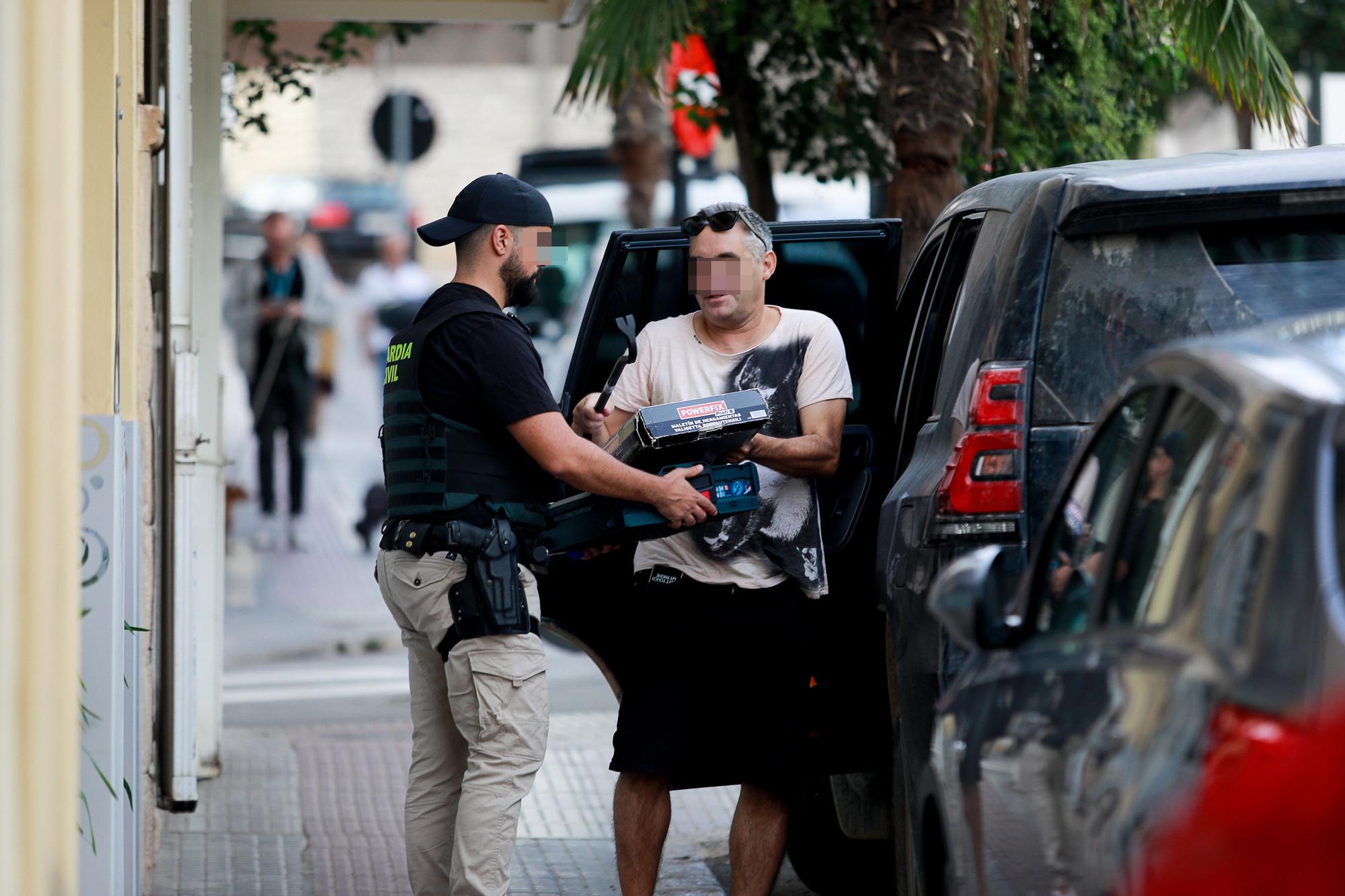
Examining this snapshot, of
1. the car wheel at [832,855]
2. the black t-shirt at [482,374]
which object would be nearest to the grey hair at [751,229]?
the black t-shirt at [482,374]

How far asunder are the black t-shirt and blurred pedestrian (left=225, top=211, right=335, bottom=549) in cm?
1080

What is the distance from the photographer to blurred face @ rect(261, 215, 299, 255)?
15.7 metres

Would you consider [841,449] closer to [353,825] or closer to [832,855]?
[832,855]

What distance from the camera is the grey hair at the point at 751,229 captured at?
5.04 meters

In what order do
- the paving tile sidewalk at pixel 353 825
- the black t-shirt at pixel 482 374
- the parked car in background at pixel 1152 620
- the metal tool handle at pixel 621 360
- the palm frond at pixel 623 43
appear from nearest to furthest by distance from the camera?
the parked car in background at pixel 1152 620
the black t-shirt at pixel 482 374
the metal tool handle at pixel 621 360
the paving tile sidewalk at pixel 353 825
the palm frond at pixel 623 43

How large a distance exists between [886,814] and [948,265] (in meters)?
1.40

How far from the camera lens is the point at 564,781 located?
768cm

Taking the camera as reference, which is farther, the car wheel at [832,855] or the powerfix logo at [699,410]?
the car wheel at [832,855]

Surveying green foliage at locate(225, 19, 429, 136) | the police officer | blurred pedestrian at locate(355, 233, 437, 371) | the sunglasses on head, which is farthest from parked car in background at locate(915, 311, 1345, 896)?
blurred pedestrian at locate(355, 233, 437, 371)

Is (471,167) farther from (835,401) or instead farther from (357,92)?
(835,401)

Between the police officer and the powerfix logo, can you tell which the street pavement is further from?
the powerfix logo

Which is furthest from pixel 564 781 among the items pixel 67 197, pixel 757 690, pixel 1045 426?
pixel 67 197

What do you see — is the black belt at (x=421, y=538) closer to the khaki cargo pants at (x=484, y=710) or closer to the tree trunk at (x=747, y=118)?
the khaki cargo pants at (x=484, y=710)

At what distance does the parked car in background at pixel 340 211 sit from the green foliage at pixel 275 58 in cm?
2408
